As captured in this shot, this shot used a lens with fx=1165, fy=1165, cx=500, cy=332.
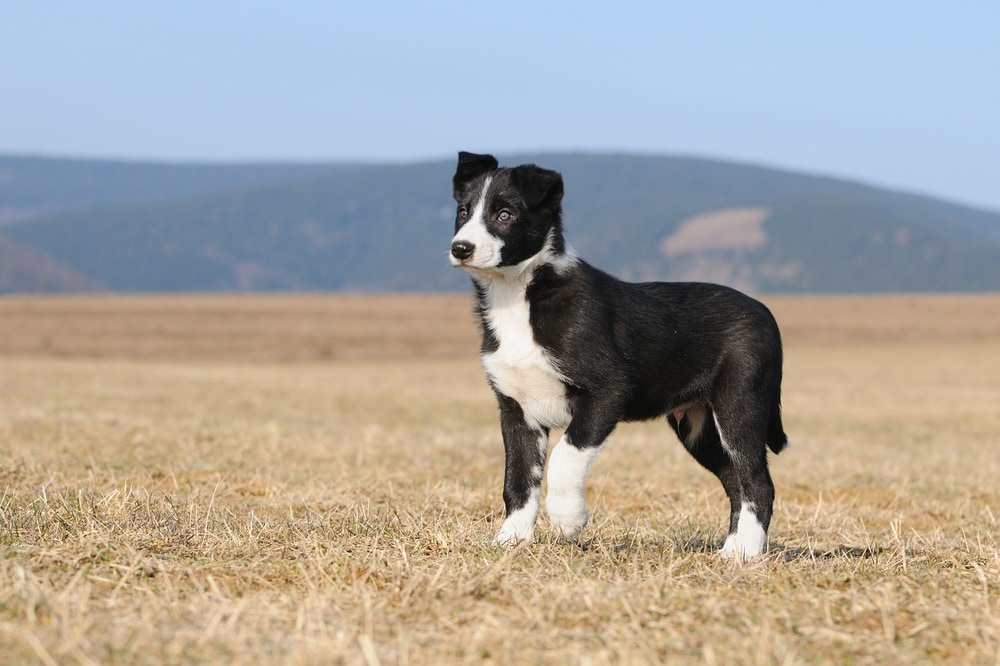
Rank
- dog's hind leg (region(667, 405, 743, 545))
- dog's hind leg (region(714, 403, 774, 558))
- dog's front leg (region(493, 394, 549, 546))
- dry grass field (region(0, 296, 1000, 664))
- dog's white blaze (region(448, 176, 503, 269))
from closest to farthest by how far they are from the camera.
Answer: dry grass field (region(0, 296, 1000, 664)) < dog's white blaze (region(448, 176, 503, 269)) < dog's front leg (region(493, 394, 549, 546)) < dog's hind leg (region(714, 403, 774, 558)) < dog's hind leg (region(667, 405, 743, 545))

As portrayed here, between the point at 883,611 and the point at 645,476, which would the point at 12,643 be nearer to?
the point at 883,611

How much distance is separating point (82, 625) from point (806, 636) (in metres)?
2.66

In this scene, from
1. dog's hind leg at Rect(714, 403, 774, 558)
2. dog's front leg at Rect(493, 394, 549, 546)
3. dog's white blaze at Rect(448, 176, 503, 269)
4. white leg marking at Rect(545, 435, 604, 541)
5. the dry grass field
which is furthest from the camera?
dog's hind leg at Rect(714, 403, 774, 558)

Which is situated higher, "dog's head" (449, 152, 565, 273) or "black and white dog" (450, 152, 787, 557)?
"dog's head" (449, 152, 565, 273)

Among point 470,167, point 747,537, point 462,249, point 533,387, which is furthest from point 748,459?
point 470,167

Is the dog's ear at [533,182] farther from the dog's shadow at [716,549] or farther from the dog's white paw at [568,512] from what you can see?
the dog's shadow at [716,549]

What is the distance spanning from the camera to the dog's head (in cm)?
619

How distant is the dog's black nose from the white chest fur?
14.9 inches

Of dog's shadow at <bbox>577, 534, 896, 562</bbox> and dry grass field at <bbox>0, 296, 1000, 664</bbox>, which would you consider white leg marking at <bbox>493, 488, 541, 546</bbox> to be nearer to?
dry grass field at <bbox>0, 296, 1000, 664</bbox>

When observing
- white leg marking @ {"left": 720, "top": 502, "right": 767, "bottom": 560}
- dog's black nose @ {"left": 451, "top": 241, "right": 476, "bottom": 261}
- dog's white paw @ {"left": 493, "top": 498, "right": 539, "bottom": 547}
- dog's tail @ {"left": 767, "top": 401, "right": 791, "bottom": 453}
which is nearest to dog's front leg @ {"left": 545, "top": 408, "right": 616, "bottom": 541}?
dog's white paw @ {"left": 493, "top": 498, "right": 539, "bottom": 547}

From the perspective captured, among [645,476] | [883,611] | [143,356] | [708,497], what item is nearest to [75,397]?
[645,476]

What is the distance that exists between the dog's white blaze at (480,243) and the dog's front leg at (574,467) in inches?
36.6

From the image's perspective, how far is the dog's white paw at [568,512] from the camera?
6023mm

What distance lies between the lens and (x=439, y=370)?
37.2 metres
